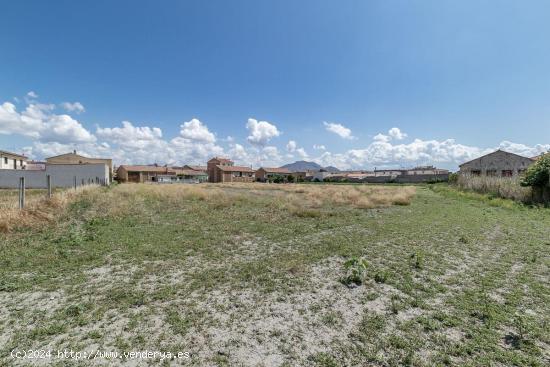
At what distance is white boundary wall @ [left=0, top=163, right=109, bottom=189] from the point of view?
1173 inches

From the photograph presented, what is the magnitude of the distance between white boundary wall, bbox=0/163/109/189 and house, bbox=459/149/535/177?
2042 inches

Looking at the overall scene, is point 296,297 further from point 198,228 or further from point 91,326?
point 198,228

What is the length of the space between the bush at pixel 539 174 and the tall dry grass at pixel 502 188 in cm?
104

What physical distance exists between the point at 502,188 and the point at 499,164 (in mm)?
26818

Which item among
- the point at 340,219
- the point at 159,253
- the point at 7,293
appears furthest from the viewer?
the point at 340,219

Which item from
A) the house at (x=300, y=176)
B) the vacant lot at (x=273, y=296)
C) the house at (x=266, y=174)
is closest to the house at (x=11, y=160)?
the vacant lot at (x=273, y=296)

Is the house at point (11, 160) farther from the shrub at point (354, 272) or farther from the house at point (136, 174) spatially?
the shrub at point (354, 272)

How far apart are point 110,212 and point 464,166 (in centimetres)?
5434

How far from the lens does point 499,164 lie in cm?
4059

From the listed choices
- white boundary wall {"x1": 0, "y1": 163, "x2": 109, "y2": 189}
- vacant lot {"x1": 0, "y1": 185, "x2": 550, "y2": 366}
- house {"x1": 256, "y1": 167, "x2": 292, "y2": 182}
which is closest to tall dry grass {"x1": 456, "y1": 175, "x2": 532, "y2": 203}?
vacant lot {"x1": 0, "y1": 185, "x2": 550, "y2": 366}

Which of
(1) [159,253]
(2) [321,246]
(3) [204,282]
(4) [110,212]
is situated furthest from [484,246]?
(4) [110,212]

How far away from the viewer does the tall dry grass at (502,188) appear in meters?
18.0

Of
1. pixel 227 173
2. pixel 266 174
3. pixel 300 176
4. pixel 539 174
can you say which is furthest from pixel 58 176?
pixel 300 176

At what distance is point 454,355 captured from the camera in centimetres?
274
